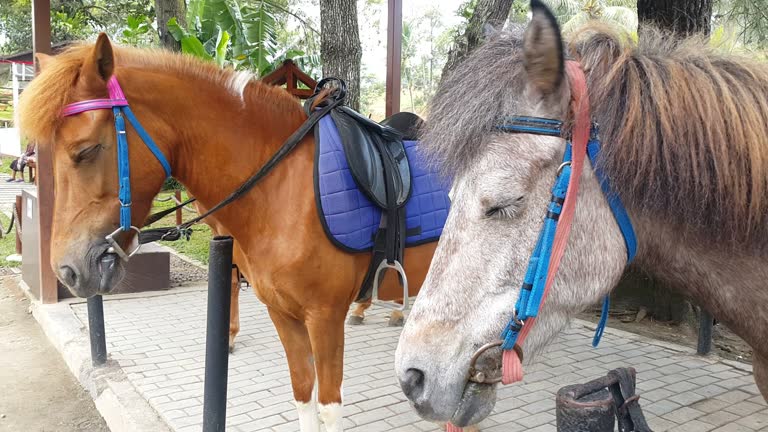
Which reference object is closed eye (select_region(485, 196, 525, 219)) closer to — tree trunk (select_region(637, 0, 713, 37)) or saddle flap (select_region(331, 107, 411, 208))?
saddle flap (select_region(331, 107, 411, 208))

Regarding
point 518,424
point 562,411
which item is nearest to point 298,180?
point 562,411

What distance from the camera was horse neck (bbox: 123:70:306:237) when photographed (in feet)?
7.94

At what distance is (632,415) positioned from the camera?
4.04 feet

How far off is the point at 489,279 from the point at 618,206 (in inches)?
13.9

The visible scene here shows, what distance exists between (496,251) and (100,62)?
1904 millimetres

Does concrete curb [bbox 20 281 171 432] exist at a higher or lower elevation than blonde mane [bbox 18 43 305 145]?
lower

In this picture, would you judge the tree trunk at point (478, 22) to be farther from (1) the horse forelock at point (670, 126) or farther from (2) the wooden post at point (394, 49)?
(1) the horse forelock at point (670, 126)

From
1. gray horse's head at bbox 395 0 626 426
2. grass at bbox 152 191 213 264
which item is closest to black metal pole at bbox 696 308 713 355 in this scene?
gray horse's head at bbox 395 0 626 426

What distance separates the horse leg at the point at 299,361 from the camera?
2.76 m

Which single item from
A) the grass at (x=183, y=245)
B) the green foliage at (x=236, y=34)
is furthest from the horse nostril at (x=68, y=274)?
the green foliage at (x=236, y=34)

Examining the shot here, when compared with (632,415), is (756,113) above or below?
above

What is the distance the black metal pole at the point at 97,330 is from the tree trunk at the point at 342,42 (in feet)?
9.48

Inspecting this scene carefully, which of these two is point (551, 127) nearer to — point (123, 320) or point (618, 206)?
point (618, 206)

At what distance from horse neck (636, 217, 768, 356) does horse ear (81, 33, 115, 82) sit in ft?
6.93
